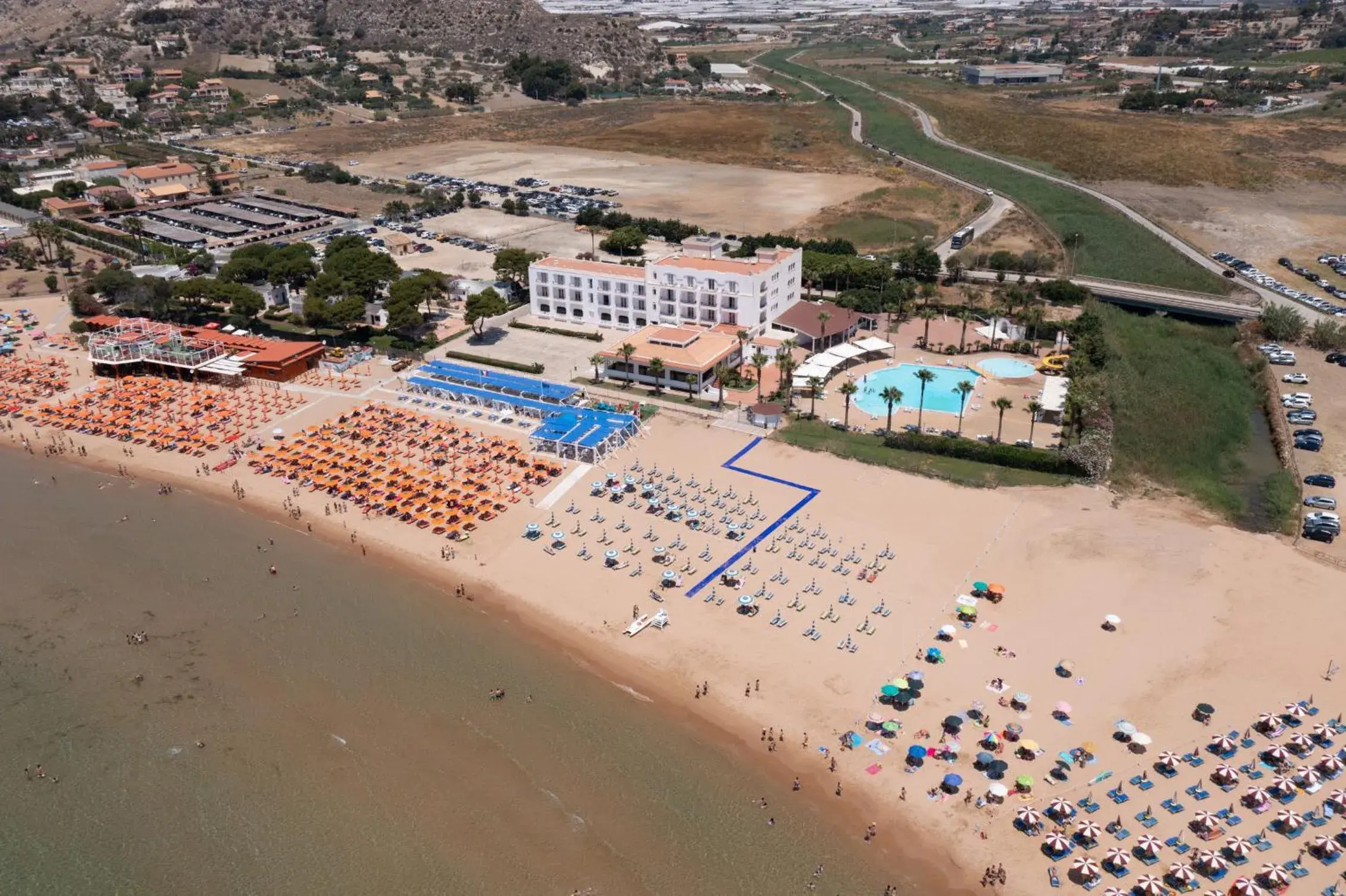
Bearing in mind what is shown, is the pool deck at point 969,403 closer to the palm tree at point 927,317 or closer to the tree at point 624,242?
the palm tree at point 927,317

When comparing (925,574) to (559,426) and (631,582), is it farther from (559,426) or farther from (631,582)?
(559,426)

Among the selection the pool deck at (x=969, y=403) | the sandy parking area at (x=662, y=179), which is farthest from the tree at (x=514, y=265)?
the pool deck at (x=969, y=403)

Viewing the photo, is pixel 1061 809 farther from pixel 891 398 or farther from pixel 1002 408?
pixel 891 398

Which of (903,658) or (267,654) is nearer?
(903,658)

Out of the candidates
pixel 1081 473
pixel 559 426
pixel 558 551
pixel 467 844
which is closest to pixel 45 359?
pixel 559 426

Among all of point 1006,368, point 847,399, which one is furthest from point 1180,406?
point 847,399

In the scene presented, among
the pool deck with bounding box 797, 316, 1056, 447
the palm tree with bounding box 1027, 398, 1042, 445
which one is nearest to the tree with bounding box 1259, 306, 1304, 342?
the pool deck with bounding box 797, 316, 1056, 447
